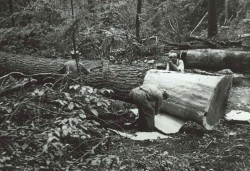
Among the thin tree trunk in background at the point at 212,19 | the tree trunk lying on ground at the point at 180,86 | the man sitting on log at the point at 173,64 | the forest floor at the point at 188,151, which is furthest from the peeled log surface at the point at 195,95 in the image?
the thin tree trunk in background at the point at 212,19

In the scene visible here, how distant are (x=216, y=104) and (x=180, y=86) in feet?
2.80

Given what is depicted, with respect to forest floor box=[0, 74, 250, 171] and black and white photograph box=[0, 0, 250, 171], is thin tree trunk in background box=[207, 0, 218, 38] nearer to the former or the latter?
black and white photograph box=[0, 0, 250, 171]

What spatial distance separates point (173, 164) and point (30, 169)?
81.1 inches

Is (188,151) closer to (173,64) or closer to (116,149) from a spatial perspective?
(116,149)

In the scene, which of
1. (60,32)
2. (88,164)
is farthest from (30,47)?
(88,164)

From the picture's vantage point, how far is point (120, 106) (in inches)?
312

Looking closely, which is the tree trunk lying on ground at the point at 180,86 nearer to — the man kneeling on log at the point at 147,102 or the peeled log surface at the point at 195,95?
the peeled log surface at the point at 195,95

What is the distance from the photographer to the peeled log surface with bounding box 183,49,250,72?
1038 centimetres

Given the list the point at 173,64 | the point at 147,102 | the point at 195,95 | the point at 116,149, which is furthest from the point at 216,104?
the point at 116,149

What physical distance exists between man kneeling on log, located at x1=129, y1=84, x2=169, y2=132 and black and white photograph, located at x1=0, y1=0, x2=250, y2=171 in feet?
0.07

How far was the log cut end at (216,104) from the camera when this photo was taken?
639 centimetres

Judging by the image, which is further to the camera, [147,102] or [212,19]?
[212,19]

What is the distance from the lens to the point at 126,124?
6684mm

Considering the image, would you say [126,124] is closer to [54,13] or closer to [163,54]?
[163,54]
